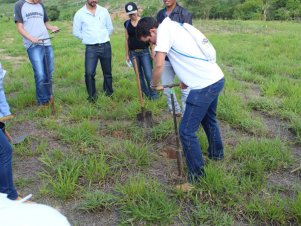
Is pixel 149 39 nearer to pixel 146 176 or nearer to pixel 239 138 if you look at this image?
pixel 146 176

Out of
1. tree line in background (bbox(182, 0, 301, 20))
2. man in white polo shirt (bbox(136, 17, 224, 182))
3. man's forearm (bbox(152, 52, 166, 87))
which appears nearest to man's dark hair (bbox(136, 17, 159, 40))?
man in white polo shirt (bbox(136, 17, 224, 182))

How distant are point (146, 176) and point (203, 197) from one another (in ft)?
2.15

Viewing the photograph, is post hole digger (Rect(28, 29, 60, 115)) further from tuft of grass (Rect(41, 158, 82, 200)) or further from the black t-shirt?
tuft of grass (Rect(41, 158, 82, 200))

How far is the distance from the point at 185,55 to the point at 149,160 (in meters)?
1.29

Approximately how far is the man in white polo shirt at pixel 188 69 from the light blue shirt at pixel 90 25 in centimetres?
229

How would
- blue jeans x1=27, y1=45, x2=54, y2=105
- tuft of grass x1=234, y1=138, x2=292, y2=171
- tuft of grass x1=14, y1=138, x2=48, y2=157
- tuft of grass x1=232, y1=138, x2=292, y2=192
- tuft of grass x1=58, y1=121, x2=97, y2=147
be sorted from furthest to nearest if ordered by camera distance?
blue jeans x1=27, y1=45, x2=54, y2=105 < tuft of grass x1=58, y1=121, x2=97, y2=147 < tuft of grass x1=14, y1=138, x2=48, y2=157 < tuft of grass x1=234, y1=138, x2=292, y2=171 < tuft of grass x1=232, y1=138, x2=292, y2=192

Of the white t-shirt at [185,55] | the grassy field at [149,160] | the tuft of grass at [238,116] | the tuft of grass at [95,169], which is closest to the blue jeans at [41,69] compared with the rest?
the grassy field at [149,160]

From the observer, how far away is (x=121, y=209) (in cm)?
291

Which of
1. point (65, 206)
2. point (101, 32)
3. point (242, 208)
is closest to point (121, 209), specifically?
point (65, 206)

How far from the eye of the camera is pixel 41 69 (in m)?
5.00

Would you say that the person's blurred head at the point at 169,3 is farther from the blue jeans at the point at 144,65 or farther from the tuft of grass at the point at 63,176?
the tuft of grass at the point at 63,176

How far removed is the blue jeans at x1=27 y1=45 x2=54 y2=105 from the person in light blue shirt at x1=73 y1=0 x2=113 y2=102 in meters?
0.54

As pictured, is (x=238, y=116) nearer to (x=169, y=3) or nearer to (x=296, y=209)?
(x=169, y=3)

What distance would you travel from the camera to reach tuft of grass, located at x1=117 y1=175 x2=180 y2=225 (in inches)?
108
